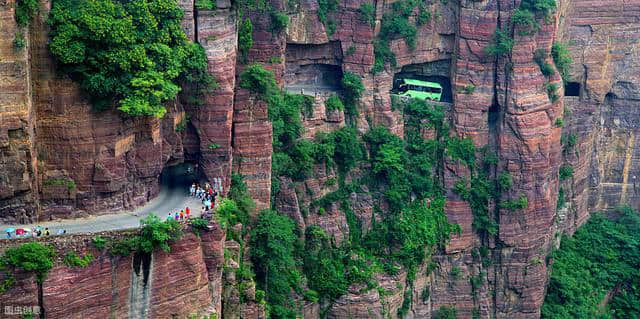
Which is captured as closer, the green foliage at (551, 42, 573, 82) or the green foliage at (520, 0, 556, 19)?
the green foliage at (520, 0, 556, 19)

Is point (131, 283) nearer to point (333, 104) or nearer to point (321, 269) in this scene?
point (321, 269)

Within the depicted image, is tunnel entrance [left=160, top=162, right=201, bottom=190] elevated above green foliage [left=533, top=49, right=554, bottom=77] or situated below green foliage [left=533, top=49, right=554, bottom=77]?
below

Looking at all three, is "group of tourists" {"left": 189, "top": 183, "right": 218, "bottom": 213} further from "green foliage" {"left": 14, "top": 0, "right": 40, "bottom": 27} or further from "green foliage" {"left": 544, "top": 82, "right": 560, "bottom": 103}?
"green foliage" {"left": 544, "top": 82, "right": 560, "bottom": 103}

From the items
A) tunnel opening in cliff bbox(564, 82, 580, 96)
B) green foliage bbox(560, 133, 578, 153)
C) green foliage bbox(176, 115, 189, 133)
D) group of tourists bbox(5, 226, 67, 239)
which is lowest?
green foliage bbox(560, 133, 578, 153)

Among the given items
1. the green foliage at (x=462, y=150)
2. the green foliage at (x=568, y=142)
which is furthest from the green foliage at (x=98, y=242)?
the green foliage at (x=568, y=142)

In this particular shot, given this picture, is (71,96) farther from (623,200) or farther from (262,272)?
(623,200)

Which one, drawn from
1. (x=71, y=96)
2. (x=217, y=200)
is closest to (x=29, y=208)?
(x=71, y=96)

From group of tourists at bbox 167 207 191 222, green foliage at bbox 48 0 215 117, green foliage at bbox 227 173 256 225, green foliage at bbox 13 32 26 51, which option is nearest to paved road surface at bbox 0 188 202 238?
group of tourists at bbox 167 207 191 222
